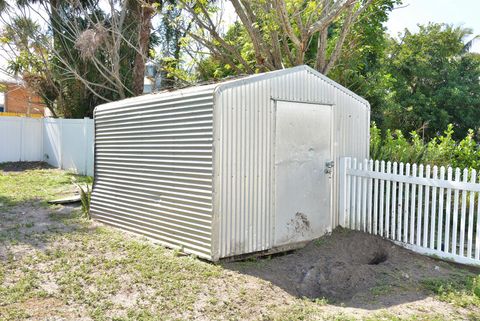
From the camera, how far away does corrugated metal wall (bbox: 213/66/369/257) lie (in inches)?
205

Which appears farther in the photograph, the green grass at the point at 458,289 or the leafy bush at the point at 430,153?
the leafy bush at the point at 430,153

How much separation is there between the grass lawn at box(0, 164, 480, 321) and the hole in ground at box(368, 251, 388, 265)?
0.69 m

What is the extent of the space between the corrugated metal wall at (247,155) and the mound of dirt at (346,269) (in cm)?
38

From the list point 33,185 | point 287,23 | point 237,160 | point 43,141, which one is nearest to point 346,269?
point 237,160

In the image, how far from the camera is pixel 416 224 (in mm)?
6527

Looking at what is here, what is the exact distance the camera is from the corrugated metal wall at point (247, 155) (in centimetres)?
520

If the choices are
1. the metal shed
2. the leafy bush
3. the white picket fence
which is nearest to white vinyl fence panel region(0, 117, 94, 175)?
the metal shed

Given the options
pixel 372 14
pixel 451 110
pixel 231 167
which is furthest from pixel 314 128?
pixel 451 110

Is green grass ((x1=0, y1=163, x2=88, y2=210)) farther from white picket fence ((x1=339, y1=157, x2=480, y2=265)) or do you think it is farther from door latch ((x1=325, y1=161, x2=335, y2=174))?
white picket fence ((x1=339, y1=157, x2=480, y2=265))

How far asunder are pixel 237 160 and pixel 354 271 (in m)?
1.95

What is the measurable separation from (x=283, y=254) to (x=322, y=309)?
1757 mm

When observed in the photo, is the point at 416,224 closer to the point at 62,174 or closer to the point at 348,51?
the point at 348,51

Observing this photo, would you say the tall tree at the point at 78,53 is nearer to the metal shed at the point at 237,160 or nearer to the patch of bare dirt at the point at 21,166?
the patch of bare dirt at the point at 21,166

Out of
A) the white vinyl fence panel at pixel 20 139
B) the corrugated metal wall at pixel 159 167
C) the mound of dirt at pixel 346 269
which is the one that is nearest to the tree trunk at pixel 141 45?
the white vinyl fence panel at pixel 20 139
